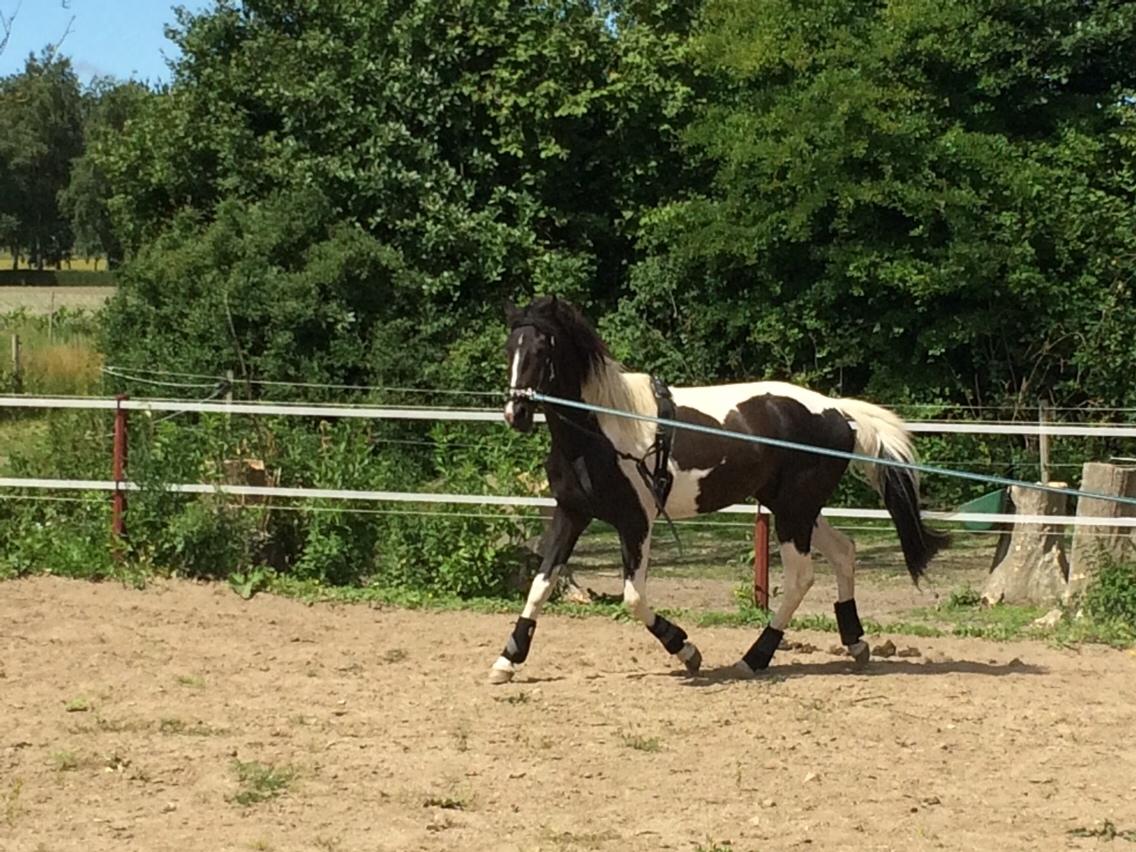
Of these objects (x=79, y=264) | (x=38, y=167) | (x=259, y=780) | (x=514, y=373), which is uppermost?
(x=38, y=167)

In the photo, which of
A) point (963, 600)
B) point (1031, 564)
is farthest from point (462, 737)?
point (1031, 564)

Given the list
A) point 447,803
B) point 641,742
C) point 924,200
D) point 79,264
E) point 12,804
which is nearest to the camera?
point 12,804

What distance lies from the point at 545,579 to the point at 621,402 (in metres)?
1.03

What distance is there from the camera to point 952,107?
16031mm

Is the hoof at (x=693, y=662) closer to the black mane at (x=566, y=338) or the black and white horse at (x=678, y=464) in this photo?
the black and white horse at (x=678, y=464)

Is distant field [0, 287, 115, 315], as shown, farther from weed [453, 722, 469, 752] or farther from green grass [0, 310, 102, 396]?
weed [453, 722, 469, 752]

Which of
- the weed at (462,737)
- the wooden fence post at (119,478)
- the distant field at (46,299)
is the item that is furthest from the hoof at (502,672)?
the distant field at (46,299)

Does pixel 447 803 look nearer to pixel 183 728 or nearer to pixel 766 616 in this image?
pixel 183 728

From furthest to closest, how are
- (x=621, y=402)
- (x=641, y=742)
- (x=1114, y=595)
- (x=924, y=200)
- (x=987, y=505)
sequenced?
(x=924, y=200)
(x=987, y=505)
(x=1114, y=595)
(x=621, y=402)
(x=641, y=742)

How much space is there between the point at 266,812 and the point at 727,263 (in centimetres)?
1209

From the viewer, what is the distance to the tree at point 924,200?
1521cm

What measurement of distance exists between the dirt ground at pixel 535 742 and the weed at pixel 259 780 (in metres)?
0.02

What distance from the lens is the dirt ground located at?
4973 mm

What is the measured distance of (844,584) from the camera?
805 cm
